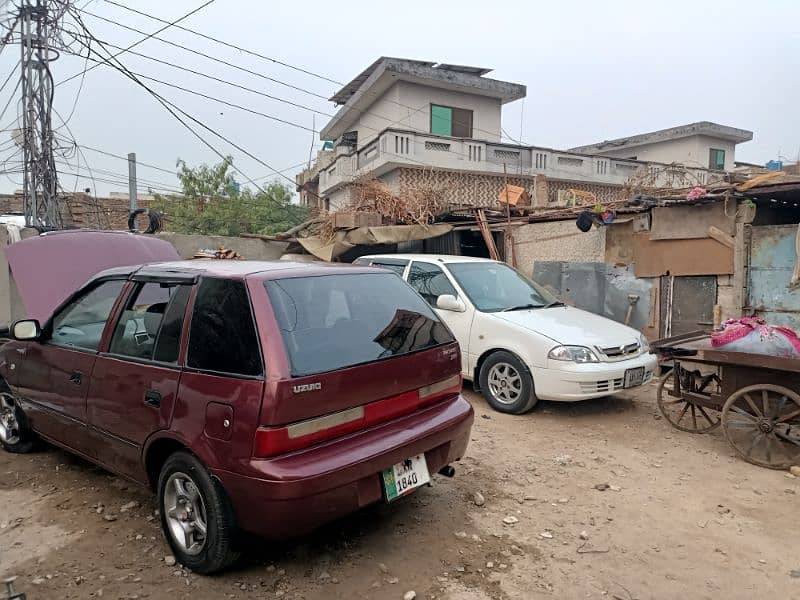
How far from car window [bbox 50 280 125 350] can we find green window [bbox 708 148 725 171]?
2467 cm

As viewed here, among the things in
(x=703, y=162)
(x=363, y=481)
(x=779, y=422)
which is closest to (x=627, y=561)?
(x=363, y=481)

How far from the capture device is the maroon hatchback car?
2404 mm

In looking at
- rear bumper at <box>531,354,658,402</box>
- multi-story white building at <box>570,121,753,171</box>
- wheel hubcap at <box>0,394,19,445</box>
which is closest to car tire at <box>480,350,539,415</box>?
rear bumper at <box>531,354,658,402</box>

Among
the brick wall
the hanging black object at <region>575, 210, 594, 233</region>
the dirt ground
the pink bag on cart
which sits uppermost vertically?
the brick wall

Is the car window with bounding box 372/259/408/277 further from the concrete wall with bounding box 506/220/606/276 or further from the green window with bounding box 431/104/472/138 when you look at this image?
the green window with bounding box 431/104/472/138

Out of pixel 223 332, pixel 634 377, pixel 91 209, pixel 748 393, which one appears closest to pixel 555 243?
pixel 634 377

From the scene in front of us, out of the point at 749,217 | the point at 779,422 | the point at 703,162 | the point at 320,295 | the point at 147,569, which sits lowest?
the point at 147,569

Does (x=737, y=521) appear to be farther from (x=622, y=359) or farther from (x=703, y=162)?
(x=703, y=162)

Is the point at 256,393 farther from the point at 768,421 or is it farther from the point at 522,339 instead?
the point at 768,421

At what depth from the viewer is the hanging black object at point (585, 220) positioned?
8.34m

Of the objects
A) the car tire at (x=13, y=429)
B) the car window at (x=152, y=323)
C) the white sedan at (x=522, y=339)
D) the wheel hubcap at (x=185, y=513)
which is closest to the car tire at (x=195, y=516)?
the wheel hubcap at (x=185, y=513)

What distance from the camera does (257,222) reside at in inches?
813

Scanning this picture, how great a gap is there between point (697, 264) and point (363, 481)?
272 inches

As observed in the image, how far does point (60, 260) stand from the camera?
6.05 metres
